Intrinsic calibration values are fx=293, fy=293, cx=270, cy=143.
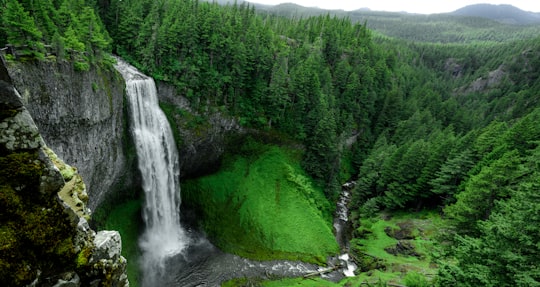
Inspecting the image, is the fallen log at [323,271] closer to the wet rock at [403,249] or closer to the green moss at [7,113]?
the wet rock at [403,249]

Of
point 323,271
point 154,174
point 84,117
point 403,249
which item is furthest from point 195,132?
point 403,249

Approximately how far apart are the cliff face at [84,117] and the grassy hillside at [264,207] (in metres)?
14.3

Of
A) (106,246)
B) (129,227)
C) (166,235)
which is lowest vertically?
(166,235)

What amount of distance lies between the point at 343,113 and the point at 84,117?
2224 inches

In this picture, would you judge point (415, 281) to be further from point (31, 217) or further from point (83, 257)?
point (31, 217)

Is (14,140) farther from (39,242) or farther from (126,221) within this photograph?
(126,221)

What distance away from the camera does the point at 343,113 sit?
71688 mm

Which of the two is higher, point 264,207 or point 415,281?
point 415,281

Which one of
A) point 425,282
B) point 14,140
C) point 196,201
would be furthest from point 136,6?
point 425,282

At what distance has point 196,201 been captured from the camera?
48281 mm

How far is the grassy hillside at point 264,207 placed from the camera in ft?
143

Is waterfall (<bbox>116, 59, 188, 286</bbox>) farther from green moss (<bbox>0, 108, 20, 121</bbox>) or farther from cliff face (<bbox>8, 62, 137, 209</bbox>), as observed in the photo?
green moss (<bbox>0, 108, 20, 121</bbox>)

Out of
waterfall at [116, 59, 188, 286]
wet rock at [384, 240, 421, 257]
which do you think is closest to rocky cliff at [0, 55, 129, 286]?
waterfall at [116, 59, 188, 286]

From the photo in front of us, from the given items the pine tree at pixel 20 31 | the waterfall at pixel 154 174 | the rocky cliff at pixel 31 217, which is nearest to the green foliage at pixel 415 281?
the rocky cliff at pixel 31 217
